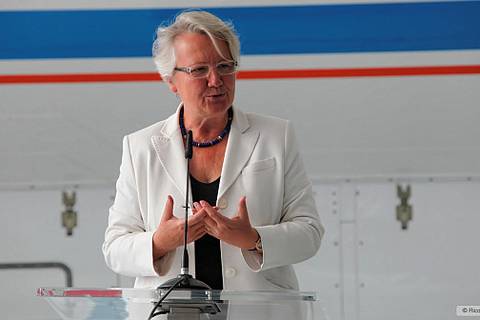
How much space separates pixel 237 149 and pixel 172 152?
0.17 meters

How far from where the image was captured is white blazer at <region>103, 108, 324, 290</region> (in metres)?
2.46

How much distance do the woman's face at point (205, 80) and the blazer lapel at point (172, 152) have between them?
0.10 m

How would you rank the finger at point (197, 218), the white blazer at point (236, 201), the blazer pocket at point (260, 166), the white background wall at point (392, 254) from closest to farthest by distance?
the finger at point (197, 218) < the white blazer at point (236, 201) < the blazer pocket at point (260, 166) < the white background wall at point (392, 254)

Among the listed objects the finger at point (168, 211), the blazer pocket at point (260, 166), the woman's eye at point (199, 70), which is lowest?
the finger at point (168, 211)

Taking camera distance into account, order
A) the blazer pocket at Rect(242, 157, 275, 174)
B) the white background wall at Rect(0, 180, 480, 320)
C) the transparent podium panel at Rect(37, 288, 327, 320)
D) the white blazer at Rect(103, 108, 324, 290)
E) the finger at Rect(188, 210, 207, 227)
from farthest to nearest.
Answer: the white background wall at Rect(0, 180, 480, 320)
the blazer pocket at Rect(242, 157, 275, 174)
the white blazer at Rect(103, 108, 324, 290)
the finger at Rect(188, 210, 207, 227)
the transparent podium panel at Rect(37, 288, 327, 320)

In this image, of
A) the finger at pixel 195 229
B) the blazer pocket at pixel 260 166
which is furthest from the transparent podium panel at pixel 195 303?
the blazer pocket at pixel 260 166

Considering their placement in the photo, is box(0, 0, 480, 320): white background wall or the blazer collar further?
box(0, 0, 480, 320): white background wall

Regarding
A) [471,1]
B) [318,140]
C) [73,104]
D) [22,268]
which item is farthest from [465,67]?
[22,268]

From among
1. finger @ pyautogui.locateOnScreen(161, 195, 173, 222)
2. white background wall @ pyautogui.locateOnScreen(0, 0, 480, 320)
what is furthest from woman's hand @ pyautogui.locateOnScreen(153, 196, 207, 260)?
white background wall @ pyautogui.locateOnScreen(0, 0, 480, 320)

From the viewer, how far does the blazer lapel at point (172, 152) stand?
2562mm

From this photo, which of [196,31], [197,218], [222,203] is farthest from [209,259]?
[196,31]

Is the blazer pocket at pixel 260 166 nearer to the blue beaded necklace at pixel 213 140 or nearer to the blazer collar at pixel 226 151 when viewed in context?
the blazer collar at pixel 226 151

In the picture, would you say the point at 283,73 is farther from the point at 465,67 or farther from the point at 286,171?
the point at 286,171

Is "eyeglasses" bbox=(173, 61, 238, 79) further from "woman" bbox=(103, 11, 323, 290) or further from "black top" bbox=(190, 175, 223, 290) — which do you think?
"black top" bbox=(190, 175, 223, 290)
